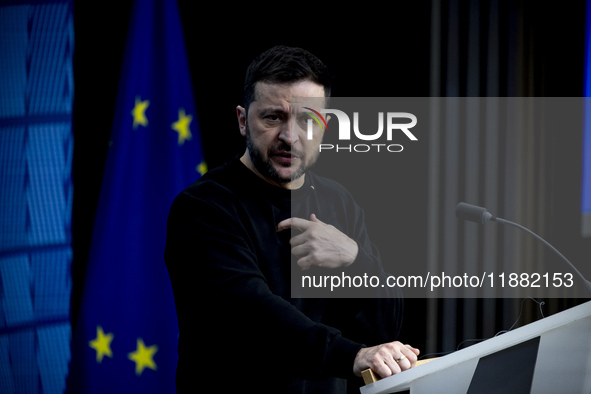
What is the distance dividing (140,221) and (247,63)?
78 centimetres

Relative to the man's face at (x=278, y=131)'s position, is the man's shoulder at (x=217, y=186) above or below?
below

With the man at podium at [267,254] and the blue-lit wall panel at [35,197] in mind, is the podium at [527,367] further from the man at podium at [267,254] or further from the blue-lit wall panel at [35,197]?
the blue-lit wall panel at [35,197]

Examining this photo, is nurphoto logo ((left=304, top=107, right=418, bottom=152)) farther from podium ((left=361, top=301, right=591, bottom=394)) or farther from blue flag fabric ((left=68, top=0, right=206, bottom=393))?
podium ((left=361, top=301, right=591, bottom=394))

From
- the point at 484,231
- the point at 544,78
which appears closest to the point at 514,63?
the point at 544,78

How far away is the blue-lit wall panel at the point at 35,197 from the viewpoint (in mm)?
2369

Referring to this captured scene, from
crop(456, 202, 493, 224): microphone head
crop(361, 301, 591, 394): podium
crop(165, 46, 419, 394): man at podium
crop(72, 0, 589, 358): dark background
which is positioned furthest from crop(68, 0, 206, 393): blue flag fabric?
crop(361, 301, 591, 394): podium

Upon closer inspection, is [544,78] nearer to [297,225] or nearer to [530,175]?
[530,175]

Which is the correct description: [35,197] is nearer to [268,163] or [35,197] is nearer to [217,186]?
[217,186]

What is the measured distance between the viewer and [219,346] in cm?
189

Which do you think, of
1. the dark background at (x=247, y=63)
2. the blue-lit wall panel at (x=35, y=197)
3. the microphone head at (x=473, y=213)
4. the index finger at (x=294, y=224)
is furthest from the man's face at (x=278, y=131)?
the blue-lit wall panel at (x=35, y=197)

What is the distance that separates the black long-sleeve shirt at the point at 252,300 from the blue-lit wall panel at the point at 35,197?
0.69 meters

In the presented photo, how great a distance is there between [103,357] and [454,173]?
5.51ft

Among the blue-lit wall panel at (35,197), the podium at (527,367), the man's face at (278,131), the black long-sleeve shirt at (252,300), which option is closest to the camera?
the podium at (527,367)

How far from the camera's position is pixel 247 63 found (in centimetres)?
254
